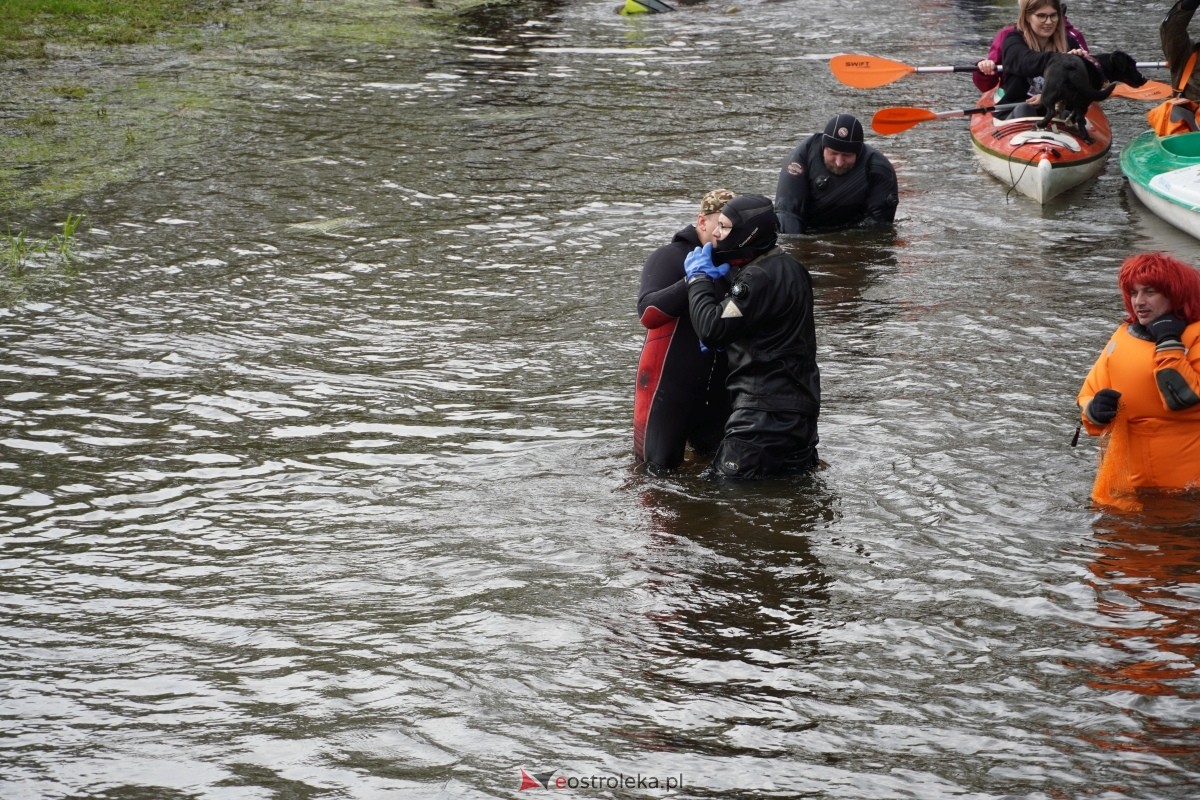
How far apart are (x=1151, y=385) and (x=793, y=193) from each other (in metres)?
6.51

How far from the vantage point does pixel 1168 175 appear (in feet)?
38.0

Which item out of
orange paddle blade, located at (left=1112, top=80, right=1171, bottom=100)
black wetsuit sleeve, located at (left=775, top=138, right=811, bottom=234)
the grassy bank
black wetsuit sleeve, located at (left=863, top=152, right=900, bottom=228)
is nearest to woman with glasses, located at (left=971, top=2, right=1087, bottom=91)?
orange paddle blade, located at (left=1112, top=80, right=1171, bottom=100)

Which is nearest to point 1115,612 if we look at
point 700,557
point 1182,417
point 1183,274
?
point 1182,417

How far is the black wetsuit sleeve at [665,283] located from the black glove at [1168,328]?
2.25 metres

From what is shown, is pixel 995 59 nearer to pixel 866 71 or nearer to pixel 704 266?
pixel 866 71

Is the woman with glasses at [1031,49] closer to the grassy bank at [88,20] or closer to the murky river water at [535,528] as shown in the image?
the murky river water at [535,528]

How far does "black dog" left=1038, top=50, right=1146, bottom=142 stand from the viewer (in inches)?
491

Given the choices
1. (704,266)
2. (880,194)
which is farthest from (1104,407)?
(880,194)

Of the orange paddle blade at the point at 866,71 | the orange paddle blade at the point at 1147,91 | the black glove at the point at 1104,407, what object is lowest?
the black glove at the point at 1104,407

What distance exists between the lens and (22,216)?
12359 millimetres

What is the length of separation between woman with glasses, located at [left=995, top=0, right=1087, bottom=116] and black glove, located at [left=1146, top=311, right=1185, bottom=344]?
7884 mm

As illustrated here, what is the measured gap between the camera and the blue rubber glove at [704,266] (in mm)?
6461

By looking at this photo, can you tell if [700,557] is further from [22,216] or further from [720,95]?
[720,95]

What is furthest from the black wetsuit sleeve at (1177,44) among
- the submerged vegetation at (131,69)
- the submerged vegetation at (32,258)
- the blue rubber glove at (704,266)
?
the submerged vegetation at (131,69)
